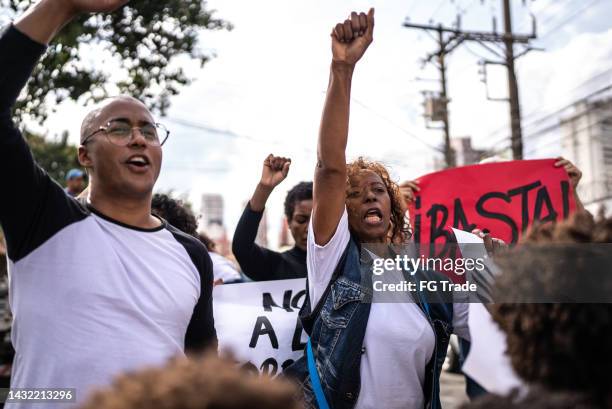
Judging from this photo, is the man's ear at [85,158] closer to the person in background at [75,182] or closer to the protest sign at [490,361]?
the protest sign at [490,361]

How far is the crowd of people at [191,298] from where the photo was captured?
131 cm

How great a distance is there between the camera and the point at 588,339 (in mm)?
1335

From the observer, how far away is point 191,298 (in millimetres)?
2221

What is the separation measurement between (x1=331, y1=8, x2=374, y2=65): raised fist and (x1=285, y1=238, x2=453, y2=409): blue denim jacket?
688 mm

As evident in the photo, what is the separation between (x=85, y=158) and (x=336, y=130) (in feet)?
2.80

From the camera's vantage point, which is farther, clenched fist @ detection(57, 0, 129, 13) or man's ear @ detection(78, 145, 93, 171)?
man's ear @ detection(78, 145, 93, 171)

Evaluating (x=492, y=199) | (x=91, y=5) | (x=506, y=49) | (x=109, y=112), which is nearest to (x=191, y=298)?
(x=109, y=112)

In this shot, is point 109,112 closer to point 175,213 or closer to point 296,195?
point 175,213

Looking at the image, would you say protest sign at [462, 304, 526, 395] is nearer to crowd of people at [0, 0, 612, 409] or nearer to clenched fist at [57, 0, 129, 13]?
crowd of people at [0, 0, 612, 409]

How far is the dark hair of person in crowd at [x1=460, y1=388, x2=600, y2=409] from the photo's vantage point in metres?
1.25

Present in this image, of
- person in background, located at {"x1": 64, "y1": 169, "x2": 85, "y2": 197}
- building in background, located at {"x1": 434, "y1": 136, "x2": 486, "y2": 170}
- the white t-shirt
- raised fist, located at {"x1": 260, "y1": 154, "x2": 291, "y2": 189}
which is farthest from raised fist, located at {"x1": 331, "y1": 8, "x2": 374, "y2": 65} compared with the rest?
building in background, located at {"x1": 434, "y1": 136, "x2": 486, "y2": 170}

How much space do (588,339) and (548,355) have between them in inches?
3.2

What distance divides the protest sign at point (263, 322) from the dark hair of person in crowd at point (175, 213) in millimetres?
467

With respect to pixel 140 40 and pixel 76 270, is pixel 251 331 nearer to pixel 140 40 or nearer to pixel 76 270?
pixel 76 270
